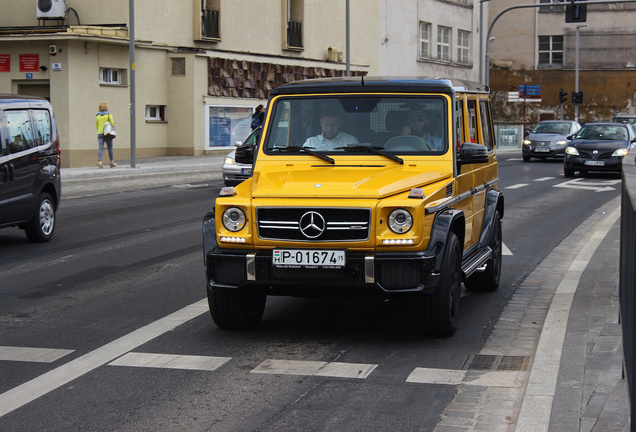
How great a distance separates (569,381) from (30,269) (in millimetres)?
6818

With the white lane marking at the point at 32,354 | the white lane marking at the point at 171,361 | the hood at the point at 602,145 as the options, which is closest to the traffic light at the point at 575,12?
the hood at the point at 602,145

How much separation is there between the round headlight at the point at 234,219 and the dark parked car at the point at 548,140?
30906mm

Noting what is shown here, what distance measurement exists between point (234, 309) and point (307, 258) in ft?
2.90

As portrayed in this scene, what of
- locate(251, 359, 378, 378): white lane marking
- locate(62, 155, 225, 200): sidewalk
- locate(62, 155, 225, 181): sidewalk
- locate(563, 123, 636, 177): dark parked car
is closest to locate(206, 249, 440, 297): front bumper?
locate(251, 359, 378, 378): white lane marking

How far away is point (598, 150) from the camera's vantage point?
2811 cm

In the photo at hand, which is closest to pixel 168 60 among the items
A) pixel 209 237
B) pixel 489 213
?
pixel 489 213

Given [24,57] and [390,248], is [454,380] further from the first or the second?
[24,57]

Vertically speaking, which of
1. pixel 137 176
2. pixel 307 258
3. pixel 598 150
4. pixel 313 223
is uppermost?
pixel 598 150

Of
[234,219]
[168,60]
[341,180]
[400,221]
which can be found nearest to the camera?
[400,221]

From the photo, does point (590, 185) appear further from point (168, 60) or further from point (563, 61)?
point (563, 61)

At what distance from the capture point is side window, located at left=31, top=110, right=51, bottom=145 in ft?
44.0

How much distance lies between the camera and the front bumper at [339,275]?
268 inches

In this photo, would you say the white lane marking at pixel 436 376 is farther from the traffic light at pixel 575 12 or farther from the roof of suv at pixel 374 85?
the traffic light at pixel 575 12

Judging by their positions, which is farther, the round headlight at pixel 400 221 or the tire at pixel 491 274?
the tire at pixel 491 274
